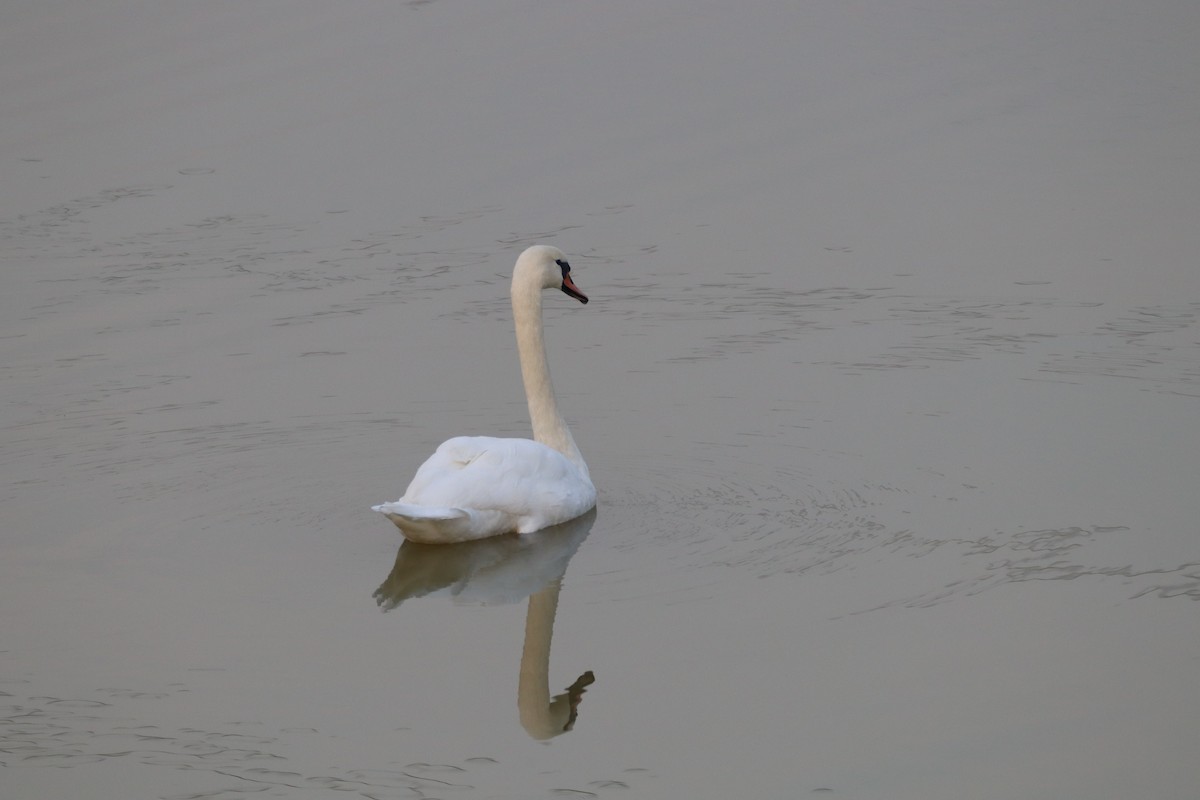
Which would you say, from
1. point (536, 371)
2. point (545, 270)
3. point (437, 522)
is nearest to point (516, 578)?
point (437, 522)

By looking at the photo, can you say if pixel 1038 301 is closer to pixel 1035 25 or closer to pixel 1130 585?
pixel 1130 585

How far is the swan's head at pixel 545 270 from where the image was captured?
9367 mm

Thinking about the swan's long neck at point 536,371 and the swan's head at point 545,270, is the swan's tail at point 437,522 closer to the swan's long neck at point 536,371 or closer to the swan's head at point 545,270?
the swan's long neck at point 536,371

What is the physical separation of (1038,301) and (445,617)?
525cm

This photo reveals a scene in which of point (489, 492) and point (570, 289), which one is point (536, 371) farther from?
point (489, 492)

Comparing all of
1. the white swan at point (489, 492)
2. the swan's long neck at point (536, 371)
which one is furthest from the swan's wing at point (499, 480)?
the swan's long neck at point (536, 371)

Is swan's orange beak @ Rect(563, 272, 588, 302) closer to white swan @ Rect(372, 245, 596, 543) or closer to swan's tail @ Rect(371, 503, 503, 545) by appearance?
white swan @ Rect(372, 245, 596, 543)

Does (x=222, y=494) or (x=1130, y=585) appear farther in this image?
(x=222, y=494)

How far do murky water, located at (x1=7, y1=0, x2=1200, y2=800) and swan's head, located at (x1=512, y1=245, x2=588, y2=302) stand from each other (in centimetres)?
81

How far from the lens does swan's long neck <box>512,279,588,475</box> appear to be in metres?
9.14

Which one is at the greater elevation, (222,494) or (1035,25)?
(1035,25)

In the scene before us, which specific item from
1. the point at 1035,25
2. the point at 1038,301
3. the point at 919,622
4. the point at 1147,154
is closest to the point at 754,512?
the point at 919,622

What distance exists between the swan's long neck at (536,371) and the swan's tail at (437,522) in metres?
0.96

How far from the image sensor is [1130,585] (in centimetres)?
718
